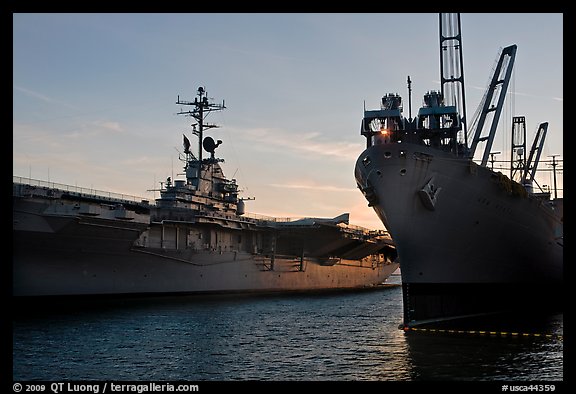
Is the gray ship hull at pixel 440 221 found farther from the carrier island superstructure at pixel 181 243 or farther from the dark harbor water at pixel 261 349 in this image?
the carrier island superstructure at pixel 181 243

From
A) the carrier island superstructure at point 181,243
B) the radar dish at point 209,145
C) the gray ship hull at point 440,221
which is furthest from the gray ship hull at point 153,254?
the gray ship hull at point 440,221

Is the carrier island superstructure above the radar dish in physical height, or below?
below

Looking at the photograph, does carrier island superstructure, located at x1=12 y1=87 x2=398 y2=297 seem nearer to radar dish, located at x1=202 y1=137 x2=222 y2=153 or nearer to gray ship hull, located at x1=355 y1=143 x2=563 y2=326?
radar dish, located at x1=202 y1=137 x2=222 y2=153

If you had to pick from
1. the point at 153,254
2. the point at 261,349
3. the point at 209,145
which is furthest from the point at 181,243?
the point at 261,349

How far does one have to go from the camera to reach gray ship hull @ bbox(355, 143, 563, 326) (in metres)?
21.8

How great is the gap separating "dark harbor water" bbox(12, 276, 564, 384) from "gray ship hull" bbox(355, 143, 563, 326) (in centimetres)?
184

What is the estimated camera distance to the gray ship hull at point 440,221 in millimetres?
21828

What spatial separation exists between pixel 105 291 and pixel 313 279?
23.4 metres

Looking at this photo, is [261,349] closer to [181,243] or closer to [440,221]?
[440,221]

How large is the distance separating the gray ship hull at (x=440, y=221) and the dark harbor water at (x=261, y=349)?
1841 millimetres

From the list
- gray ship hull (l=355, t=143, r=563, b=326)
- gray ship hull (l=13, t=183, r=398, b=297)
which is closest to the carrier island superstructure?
gray ship hull (l=13, t=183, r=398, b=297)
